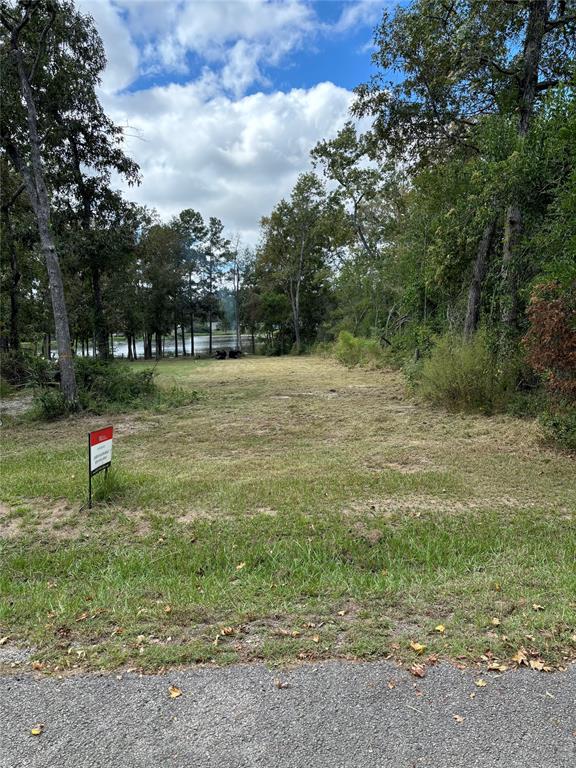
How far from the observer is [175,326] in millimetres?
34688

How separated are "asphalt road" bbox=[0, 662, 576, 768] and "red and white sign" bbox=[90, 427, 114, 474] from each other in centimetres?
194

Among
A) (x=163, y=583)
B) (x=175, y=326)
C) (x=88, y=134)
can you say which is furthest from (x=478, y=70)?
(x=175, y=326)

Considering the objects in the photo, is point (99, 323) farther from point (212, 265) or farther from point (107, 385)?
point (212, 265)

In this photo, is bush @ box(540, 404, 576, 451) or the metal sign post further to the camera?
bush @ box(540, 404, 576, 451)

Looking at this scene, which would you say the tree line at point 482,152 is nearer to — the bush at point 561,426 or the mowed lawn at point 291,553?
the bush at point 561,426

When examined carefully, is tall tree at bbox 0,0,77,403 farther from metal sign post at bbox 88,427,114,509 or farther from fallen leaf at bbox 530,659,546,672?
fallen leaf at bbox 530,659,546,672

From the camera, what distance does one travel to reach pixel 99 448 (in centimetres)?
Result: 373

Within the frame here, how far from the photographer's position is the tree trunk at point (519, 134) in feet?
23.5

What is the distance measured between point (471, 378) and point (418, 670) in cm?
643

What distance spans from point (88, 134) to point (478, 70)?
26.9ft

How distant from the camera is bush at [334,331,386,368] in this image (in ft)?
56.6

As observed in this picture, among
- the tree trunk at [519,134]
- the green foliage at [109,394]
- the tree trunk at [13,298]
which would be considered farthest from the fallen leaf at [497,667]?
the tree trunk at [13,298]

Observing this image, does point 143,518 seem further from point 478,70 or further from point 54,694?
point 478,70

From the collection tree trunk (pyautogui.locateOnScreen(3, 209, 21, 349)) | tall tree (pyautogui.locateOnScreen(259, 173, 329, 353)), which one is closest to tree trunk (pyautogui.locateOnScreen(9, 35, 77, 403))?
tree trunk (pyautogui.locateOnScreen(3, 209, 21, 349))
